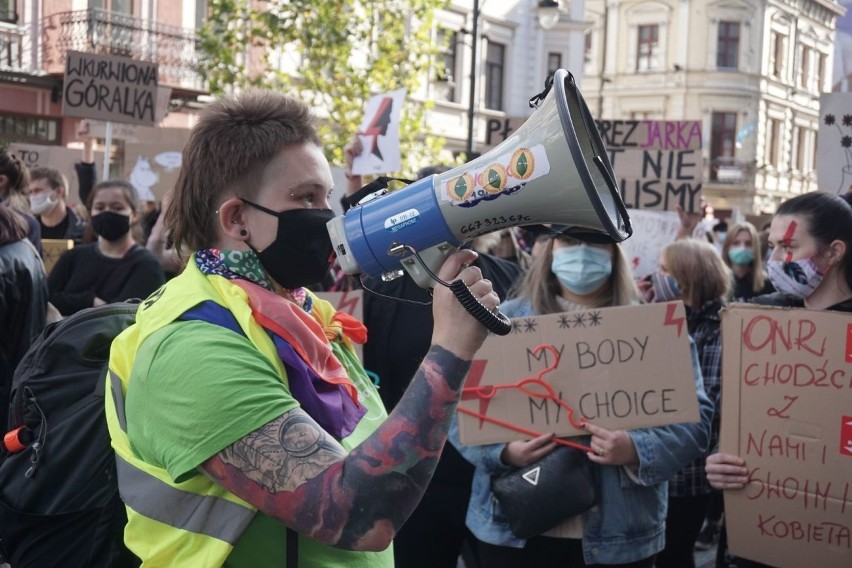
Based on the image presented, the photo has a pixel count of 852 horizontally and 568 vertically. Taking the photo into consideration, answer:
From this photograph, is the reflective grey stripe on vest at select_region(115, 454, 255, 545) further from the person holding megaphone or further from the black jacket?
the black jacket

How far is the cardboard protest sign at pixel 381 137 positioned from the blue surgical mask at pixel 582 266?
407 centimetres

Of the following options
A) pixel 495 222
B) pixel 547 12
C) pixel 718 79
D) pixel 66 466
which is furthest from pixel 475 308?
pixel 718 79

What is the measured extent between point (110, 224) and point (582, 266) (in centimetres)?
279

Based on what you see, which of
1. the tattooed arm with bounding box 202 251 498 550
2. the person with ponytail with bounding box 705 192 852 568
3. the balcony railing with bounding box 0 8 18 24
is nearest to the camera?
the tattooed arm with bounding box 202 251 498 550

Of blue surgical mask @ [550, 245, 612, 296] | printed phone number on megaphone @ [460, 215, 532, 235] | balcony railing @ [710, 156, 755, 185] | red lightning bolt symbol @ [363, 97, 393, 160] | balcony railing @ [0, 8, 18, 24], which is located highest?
balcony railing @ [0, 8, 18, 24]

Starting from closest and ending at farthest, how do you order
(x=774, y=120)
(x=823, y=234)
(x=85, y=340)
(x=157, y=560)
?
(x=157, y=560), (x=85, y=340), (x=823, y=234), (x=774, y=120)

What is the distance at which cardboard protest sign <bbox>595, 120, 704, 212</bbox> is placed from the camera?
24.4 ft

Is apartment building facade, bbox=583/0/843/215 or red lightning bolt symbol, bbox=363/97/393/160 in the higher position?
apartment building facade, bbox=583/0/843/215

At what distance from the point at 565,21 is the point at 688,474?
86.1 feet

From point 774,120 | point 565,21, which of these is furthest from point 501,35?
point 774,120

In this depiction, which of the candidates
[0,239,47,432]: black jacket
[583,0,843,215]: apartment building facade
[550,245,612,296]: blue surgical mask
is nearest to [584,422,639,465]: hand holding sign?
[550,245,612,296]: blue surgical mask

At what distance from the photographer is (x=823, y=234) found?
3332mm

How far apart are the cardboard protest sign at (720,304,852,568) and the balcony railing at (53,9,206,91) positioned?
51.6ft

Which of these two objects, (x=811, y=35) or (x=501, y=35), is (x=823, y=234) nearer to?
(x=501, y=35)
